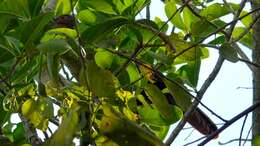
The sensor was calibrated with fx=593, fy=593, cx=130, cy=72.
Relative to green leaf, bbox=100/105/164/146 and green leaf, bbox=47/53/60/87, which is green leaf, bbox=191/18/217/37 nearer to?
green leaf, bbox=47/53/60/87

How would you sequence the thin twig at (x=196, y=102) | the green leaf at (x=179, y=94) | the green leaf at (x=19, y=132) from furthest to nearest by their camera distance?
the green leaf at (x=19, y=132) → the thin twig at (x=196, y=102) → the green leaf at (x=179, y=94)

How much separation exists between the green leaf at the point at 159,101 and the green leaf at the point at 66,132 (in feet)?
0.77

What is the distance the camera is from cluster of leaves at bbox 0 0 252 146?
0.75 meters

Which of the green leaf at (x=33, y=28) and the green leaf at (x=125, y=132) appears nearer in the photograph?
the green leaf at (x=125, y=132)

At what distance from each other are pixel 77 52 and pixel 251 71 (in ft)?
2.06

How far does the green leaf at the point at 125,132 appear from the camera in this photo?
709 mm

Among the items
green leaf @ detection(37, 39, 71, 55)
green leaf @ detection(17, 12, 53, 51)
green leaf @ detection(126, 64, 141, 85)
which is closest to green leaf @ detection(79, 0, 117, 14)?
green leaf @ detection(126, 64, 141, 85)

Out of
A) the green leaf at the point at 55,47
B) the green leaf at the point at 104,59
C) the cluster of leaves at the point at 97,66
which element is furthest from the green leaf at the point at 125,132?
the green leaf at the point at 104,59

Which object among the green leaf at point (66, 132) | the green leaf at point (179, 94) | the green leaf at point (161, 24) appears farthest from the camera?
the green leaf at point (161, 24)

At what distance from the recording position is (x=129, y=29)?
3.50 feet

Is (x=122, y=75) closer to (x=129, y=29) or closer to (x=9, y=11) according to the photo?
(x=129, y=29)

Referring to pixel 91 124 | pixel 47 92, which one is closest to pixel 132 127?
pixel 91 124

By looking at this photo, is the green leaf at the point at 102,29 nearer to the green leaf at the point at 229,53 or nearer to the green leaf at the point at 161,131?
the green leaf at the point at 229,53

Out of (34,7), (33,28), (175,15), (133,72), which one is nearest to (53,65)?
(33,28)
